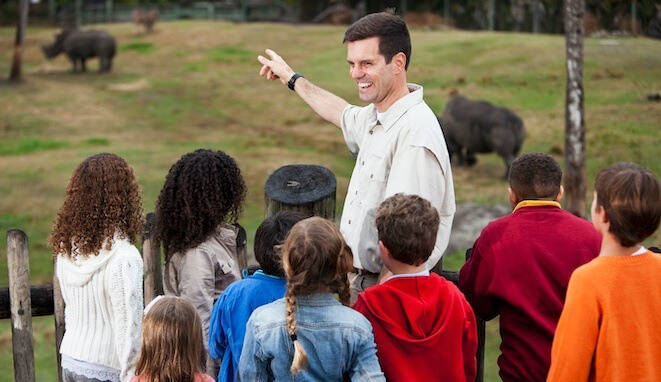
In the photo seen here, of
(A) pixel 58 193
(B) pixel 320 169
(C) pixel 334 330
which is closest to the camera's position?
(C) pixel 334 330

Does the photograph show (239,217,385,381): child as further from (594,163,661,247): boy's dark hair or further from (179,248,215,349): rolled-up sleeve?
(594,163,661,247): boy's dark hair

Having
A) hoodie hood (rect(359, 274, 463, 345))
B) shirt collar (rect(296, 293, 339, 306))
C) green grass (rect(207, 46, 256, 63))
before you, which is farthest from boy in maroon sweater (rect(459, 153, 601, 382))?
green grass (rect(207, 46, 256, 63))

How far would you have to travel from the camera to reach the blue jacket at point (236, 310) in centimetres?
366

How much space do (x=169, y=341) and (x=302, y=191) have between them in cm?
136

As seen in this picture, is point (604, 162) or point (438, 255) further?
point (604, 162)

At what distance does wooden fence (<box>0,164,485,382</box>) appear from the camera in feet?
13.9

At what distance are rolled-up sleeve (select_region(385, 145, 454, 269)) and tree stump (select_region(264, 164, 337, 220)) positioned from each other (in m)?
0.71

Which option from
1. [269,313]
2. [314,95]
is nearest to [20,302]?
[269,313]

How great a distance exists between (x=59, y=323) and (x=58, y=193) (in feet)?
32.5

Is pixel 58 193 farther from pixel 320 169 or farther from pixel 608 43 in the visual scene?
pixel 608 43

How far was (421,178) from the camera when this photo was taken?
3.78m

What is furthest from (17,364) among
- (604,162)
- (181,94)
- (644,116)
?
(181,94)

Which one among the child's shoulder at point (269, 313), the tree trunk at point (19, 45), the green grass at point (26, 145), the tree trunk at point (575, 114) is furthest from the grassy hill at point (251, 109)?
the child's shoulder at point (269, 313)

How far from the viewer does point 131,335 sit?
3.79 m
